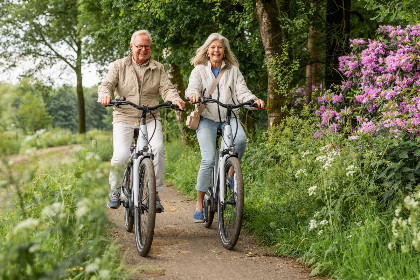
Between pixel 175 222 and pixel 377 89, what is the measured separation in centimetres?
373

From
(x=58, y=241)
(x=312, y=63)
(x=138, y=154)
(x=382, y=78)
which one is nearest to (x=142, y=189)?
(x=138, y=154)

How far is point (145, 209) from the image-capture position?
4445 millimetres

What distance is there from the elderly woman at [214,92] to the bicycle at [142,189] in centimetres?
49

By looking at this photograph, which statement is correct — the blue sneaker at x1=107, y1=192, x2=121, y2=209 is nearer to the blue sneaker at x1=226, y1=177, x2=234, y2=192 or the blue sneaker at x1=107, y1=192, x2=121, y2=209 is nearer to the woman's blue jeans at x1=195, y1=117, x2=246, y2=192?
the woman's blue jeans at x1=195, y1=117, x2=246, y2=192


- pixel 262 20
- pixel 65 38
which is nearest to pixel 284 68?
pixel 262 20

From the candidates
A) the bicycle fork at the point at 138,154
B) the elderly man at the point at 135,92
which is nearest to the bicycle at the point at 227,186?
the elderly man at the point at 135,92

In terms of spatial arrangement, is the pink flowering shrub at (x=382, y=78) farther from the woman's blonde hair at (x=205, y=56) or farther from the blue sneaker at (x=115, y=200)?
the blue sneaker at (x=115, y=200)

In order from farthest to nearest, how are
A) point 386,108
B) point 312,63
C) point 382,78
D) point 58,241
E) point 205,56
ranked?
point 312,63 < point 382,78 < point 386,108 < point 205,56 < point 58,241

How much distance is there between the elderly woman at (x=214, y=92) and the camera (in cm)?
511

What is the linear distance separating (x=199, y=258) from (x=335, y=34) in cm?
776

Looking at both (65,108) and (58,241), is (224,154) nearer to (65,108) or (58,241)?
(58,241)

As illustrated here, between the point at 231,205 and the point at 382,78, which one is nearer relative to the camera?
the point at 231,205

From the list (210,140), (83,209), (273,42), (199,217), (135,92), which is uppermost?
(273,42)

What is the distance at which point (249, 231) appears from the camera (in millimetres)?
5410
